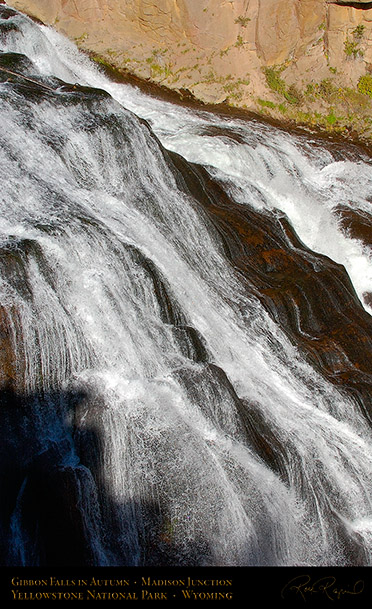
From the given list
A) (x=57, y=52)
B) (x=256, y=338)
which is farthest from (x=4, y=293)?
(x=57, y=52)

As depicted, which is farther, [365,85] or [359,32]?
[365,85]

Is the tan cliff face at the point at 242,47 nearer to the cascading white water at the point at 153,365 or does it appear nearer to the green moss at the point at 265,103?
the green moss at the point at 265,103

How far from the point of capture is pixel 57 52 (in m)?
12.8

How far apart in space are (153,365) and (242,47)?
10867mm

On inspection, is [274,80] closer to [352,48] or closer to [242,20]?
[242,20]

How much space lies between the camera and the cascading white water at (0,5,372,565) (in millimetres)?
5043

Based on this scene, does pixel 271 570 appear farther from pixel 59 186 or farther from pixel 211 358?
pixel 59 186
